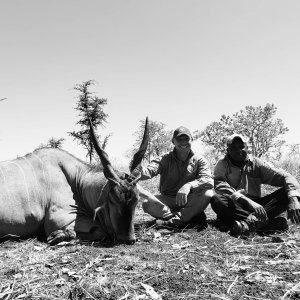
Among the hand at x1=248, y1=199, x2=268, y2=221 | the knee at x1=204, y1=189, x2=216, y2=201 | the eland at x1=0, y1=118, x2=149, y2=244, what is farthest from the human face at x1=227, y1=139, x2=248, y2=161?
the eland at x1=0, y1=118, x2=149, y2=244

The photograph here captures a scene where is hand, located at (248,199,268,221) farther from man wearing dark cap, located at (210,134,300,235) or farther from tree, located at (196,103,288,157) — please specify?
tree, located at (196,103,288,157)

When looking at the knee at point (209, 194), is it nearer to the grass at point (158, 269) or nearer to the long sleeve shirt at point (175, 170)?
the long sleeve shirt at point (175, 170)

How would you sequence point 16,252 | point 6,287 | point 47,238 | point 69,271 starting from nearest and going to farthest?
point 6,287
point 69,271
point 16,252
point 47,238

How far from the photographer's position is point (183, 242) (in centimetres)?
409

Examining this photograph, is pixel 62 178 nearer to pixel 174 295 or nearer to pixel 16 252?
pixel 16 252

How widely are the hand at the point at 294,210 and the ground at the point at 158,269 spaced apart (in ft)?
0.75

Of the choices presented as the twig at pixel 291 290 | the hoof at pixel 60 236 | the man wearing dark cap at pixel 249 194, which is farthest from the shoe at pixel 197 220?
the twig at pixel 291 290

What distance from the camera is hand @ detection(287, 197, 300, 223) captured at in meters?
4.36

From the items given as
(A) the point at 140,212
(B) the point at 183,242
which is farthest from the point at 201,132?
(B) the point at 183,242

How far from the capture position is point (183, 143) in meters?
5.28

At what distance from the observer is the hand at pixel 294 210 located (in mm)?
4363

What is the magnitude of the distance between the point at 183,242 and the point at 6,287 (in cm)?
212

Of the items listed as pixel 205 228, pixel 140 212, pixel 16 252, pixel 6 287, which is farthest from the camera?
pixel 140 212

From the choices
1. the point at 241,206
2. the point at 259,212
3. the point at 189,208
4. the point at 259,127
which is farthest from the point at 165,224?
the point at 259,127
